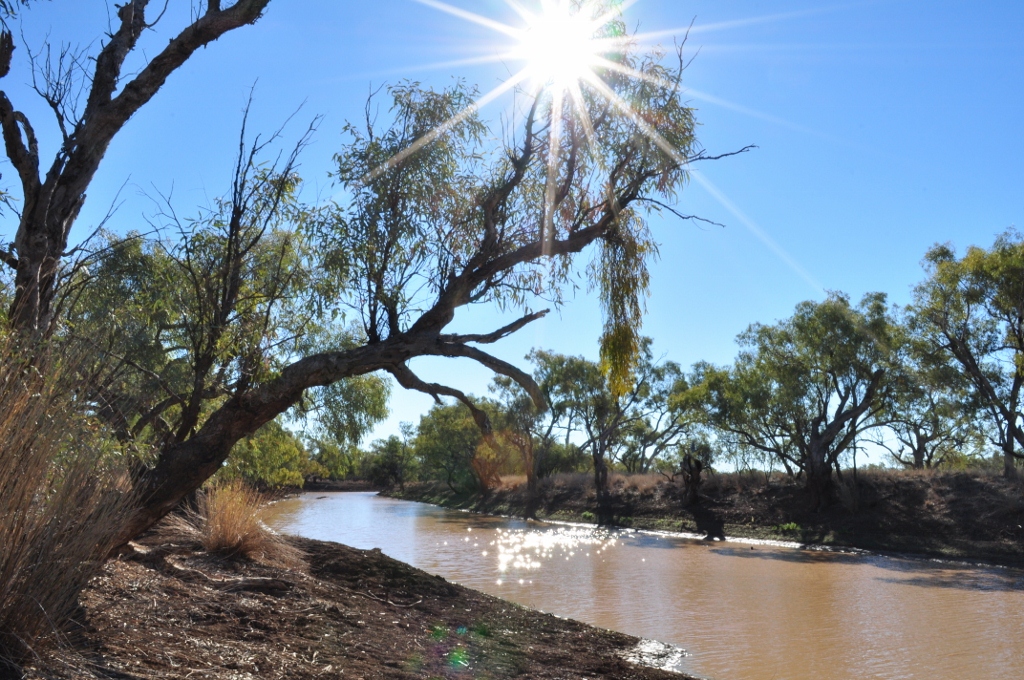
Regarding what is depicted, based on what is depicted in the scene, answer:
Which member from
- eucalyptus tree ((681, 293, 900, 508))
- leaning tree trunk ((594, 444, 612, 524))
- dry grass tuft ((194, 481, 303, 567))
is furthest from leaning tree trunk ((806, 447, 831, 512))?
dry grass tuft ((194, 481, 303, 567))

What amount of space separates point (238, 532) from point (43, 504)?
419 centimetres

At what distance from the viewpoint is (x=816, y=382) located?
24250 mm

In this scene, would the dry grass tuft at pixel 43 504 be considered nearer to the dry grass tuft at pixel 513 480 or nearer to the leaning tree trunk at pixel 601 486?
the leaning tree trunk at pixel 601 486

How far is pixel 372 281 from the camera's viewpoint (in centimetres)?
679

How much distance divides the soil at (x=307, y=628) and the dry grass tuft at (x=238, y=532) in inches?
7.3

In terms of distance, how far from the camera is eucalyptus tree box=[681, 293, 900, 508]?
23.0 metres

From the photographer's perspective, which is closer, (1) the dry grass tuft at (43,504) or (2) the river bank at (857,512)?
(1) the dry grass tuft at (43,504)

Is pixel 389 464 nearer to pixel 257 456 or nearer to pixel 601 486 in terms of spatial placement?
pixel 601 486

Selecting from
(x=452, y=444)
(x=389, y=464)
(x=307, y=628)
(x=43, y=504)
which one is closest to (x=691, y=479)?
(x=452, y=444)

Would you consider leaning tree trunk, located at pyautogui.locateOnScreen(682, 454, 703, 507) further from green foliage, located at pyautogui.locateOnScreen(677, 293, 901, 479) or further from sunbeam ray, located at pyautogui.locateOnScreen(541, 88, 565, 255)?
sunbeam ray, located at pyautogui.locateOnScreen(541, 88, 565, 255)

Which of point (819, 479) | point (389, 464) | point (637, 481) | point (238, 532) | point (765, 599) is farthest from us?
point (389, 464)

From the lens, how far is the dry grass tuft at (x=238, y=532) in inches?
283

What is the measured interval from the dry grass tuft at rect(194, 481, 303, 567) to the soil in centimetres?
19

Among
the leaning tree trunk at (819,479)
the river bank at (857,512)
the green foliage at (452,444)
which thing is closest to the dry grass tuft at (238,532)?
the river bank at (857,512)
